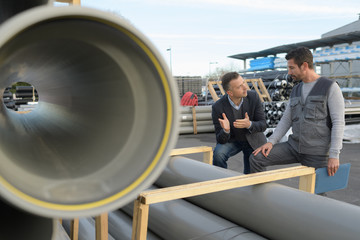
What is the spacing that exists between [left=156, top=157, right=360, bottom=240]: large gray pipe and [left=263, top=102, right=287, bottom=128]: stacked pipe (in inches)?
274

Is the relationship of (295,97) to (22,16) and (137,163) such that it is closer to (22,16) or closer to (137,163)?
(137,163)

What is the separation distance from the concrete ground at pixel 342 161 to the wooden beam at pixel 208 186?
87.1 inches

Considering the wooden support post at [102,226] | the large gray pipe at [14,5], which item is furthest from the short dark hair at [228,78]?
the large gray pipe at [14,5]

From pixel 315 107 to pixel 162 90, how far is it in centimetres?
246

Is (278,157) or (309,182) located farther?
(278,157)

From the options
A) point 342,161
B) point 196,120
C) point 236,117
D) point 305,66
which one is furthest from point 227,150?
point 196,120

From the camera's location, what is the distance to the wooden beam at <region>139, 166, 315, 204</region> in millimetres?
Result: 1869

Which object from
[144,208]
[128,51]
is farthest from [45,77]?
[144,208]

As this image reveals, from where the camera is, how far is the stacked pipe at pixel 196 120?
432 inches

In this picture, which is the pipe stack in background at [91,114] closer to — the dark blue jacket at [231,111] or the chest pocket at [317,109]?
the chest pocket at [317,109]

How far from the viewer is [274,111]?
9.40 m

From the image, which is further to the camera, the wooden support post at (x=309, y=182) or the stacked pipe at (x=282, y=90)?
the stacked pipe at (x=282, y=90)

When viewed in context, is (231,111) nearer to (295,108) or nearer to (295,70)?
(295,108)

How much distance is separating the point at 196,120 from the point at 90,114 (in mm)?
10177
